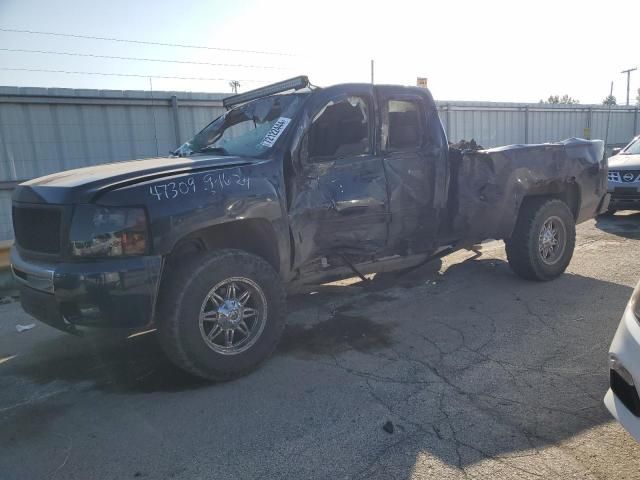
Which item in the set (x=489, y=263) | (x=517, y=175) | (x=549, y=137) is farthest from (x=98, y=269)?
(x=549, y=137)

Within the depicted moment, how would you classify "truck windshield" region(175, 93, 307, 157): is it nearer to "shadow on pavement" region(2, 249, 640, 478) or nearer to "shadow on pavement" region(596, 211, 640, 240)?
"shadow on pavement" region(2, 249, 640, 478)

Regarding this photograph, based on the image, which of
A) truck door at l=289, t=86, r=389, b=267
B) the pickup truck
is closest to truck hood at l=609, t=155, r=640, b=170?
the pickup truck

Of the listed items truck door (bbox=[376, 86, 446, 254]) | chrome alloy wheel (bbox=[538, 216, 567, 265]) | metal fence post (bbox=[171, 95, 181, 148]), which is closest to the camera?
truck door (bbox=[376, 86, 446, 254])

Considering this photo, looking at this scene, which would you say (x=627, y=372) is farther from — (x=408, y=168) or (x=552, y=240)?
(x=552, y=240)

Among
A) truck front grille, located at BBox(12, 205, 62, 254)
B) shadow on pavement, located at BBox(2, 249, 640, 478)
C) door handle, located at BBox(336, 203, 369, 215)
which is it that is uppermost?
truck front grille, located at BBox(12, 205, 62, 254)

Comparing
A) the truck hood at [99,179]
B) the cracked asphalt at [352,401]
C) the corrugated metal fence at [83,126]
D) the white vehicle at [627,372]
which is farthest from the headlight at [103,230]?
the corrugated metal fence at [83,126]

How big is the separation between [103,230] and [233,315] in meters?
1.07

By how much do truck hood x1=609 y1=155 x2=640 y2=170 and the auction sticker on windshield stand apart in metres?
7.99

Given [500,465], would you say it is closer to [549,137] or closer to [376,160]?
[376,160]

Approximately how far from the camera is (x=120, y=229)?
3117mm

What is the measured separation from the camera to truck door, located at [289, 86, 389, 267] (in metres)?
4.02

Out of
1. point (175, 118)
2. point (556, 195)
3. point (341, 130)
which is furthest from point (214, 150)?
point (175, 118)

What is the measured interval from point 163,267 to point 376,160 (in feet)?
6.90

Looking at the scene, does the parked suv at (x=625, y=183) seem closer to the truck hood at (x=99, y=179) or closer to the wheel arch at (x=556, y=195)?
the wheel arch at (x=556, y=195)
